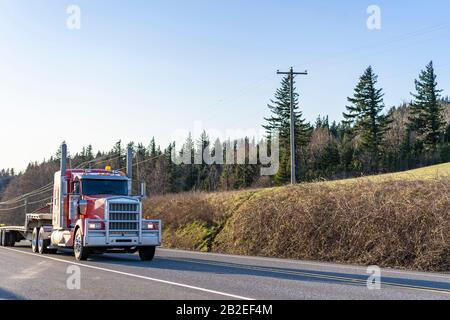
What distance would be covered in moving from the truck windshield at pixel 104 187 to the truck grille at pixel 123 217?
1.73 m

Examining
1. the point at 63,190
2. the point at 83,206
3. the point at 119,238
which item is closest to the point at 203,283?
the point at 119,238

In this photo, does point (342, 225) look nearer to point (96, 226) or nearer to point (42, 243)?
point (96, 226)

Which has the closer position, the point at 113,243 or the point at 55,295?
the point at 55,295

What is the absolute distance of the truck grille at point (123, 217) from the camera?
60.5 feet

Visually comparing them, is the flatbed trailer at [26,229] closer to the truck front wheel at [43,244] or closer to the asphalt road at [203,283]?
the truck front wheel at [43,244]

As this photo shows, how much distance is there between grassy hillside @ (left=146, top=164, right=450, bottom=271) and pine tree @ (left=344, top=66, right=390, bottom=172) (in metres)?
60.0

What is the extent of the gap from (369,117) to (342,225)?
70.2 meters

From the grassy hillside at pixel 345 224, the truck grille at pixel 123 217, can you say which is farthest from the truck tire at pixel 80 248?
the grassy hillside at pixel 345 224

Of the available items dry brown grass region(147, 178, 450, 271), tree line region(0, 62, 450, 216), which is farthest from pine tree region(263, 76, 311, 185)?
dry brown grass region(147, 178, 450, 271)

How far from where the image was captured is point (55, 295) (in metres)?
10.4

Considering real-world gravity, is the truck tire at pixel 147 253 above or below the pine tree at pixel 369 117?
below
